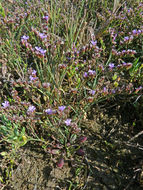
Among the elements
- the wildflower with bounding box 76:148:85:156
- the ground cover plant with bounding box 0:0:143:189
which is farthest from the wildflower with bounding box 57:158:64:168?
the wildflower with bounding box 76:148:85:156

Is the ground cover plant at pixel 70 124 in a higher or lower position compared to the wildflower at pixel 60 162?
higher

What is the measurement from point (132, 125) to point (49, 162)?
851mm

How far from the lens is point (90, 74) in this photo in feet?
4.45

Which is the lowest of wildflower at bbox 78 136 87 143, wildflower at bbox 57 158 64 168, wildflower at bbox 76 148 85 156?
wildflower at bbox 57 158 64 168

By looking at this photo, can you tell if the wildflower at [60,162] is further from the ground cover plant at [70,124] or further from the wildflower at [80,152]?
the wildflower at [80,152]

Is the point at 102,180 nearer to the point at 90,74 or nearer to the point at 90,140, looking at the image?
the point at 90,140

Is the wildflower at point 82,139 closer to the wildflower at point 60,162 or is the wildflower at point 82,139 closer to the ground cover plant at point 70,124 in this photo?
the ground cover plant at point 70,124

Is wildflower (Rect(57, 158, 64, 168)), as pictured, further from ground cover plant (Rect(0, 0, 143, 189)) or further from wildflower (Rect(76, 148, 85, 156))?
wildflower (Rect(76, 148, 85, 156))

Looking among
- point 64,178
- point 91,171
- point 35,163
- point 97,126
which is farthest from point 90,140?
point 35,163

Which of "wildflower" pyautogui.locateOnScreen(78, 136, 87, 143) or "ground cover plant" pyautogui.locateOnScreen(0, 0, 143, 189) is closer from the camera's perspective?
"ground cover plant" pyautogui.locateOnScreen(0, 0, 143, 189)

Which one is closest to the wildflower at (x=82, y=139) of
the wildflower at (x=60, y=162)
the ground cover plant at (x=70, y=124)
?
the ground cover plant at (x=70, y=124)

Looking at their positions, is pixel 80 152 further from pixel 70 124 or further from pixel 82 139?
pixel 70 124

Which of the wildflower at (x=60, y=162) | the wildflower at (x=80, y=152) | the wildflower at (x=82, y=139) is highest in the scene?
the wildflower at (x=82, y=139)

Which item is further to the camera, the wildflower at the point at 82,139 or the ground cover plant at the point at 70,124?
the wildflower at the point at 82,139
